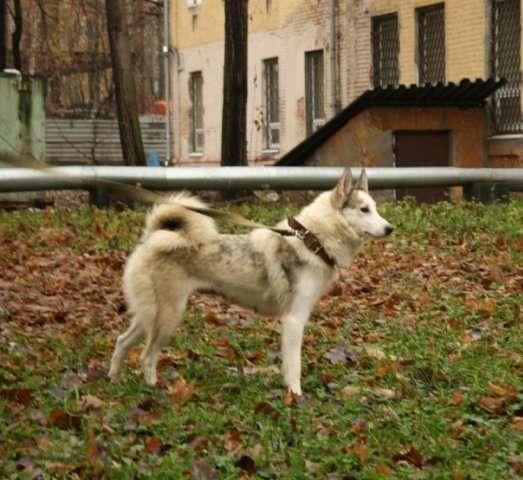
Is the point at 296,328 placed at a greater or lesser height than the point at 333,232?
lesser

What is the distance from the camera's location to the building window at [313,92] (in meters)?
33.6

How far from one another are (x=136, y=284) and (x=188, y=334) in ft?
6.41

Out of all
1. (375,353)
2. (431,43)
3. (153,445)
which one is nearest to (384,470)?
(153,445)

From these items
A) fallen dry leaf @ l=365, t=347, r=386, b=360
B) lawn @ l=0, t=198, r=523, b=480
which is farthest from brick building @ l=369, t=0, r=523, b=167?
fallen dry leaf @ l=365, t=347, r=386, b=360

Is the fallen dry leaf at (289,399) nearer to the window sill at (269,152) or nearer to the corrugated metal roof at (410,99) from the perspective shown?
the corrugated metal roof at (410,99)

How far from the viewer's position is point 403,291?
1238cm

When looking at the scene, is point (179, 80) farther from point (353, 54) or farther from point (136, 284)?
point (136, 284)

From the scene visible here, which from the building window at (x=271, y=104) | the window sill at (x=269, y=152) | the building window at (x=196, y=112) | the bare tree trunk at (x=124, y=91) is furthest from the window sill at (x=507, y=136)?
the building window at (x=196, y=112)

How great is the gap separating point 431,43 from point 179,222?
2074cm

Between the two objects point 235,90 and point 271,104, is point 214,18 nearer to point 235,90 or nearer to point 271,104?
point 271,104

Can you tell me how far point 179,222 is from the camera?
877cm

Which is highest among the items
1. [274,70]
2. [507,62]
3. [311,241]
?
[274,70]

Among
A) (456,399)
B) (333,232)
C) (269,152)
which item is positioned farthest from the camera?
(269,152)

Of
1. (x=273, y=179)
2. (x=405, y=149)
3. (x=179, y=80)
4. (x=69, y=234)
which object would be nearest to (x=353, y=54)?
(x=405, y=149)
